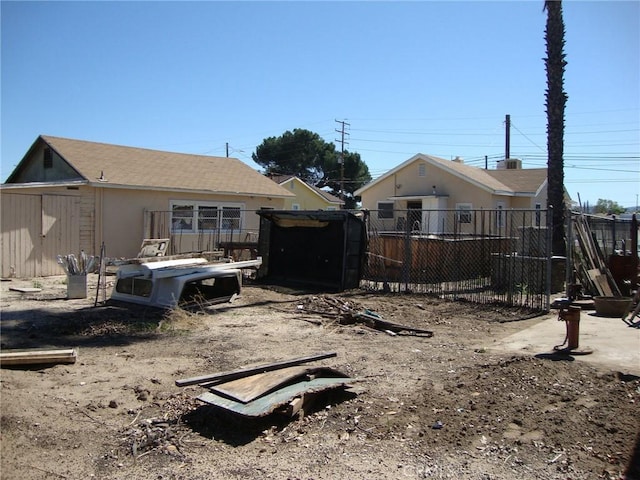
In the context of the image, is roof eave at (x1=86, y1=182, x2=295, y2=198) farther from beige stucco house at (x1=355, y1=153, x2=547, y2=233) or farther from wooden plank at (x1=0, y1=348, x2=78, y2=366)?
wooden plank at (x1=0, y1=348, x2=78, y2=366)

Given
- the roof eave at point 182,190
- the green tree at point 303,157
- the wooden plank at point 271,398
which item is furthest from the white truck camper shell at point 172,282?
the green tree at point 303,157

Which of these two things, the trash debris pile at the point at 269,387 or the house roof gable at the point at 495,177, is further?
the house roof gable at the point at 495,177

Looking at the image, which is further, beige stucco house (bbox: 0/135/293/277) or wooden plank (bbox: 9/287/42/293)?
beige stucco house (bbox: 0/135/293/277)

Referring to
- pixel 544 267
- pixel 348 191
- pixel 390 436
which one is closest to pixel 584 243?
pixel 544 267

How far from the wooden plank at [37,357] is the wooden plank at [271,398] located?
2472 millimetres

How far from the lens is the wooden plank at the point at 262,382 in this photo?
478 cm

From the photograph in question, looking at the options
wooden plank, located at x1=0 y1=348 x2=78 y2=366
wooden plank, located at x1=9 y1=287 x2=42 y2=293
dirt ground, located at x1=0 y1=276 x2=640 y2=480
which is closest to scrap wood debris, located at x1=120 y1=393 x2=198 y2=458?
dirt ground, located at x1=0 y1=276 x2=640 y2=480

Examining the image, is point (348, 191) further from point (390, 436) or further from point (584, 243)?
point (390, 436)

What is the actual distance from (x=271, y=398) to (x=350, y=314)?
4797 millimetres

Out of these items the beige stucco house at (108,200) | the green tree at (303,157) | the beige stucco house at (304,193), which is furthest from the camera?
the green tree at (303,157)

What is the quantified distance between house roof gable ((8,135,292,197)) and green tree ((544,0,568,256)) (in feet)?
38.1

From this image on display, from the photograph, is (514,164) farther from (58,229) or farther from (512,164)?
(58,229)

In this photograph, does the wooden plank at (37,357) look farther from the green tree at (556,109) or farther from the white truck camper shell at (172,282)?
the green tree at (556,109)

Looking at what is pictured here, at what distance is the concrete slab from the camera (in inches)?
262
